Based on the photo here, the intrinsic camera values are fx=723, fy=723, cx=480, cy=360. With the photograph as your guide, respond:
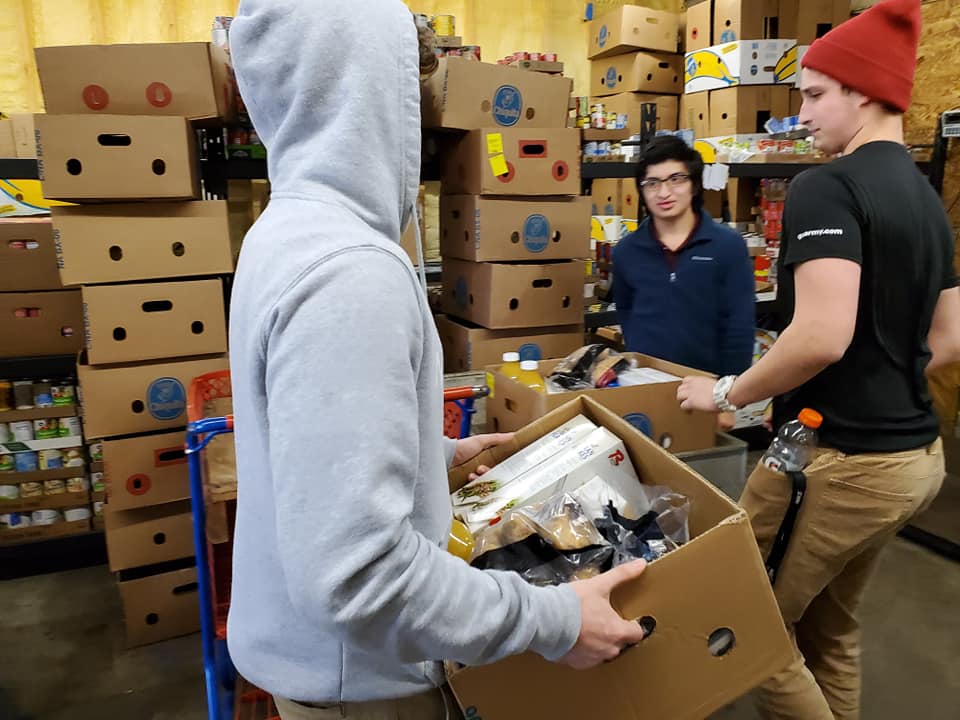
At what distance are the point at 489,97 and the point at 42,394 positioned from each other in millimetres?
1943

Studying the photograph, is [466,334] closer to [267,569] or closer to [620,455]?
[620,455]

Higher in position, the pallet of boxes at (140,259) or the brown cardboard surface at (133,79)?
the brown cardboard surface at (133,79)

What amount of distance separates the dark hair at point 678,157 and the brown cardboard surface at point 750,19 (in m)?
2.02

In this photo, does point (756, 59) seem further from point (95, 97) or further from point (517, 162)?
point (95, 97)

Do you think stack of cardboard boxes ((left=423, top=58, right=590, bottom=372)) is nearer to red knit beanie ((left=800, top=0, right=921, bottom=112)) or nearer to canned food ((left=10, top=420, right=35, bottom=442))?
red knit beanie ((left=800, top=0, right=921, bottom=112))

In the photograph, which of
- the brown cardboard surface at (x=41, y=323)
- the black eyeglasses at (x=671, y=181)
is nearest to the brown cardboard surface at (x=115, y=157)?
the brown cardboard surface at (x=41, y=323)

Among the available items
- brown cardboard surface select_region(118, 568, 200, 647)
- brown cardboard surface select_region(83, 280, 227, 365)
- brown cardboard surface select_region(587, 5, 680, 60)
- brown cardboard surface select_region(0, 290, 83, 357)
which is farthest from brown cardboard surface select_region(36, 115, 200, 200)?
brown cardboard surface select_region(587, 5, 680, 60)

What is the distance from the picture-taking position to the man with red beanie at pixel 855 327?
133 centimetres

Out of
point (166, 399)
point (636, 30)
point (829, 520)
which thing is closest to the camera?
point (829, 520)

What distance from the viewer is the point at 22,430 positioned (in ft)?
8.64

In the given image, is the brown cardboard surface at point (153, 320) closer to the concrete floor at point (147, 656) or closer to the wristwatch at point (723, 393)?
the concrete floor at point (147, 656)

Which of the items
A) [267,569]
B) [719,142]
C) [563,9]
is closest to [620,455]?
[267,569]

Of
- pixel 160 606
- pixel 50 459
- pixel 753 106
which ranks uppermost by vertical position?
pixel 753 106

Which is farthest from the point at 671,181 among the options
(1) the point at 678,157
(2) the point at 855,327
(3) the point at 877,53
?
(2) the point at 855,327
